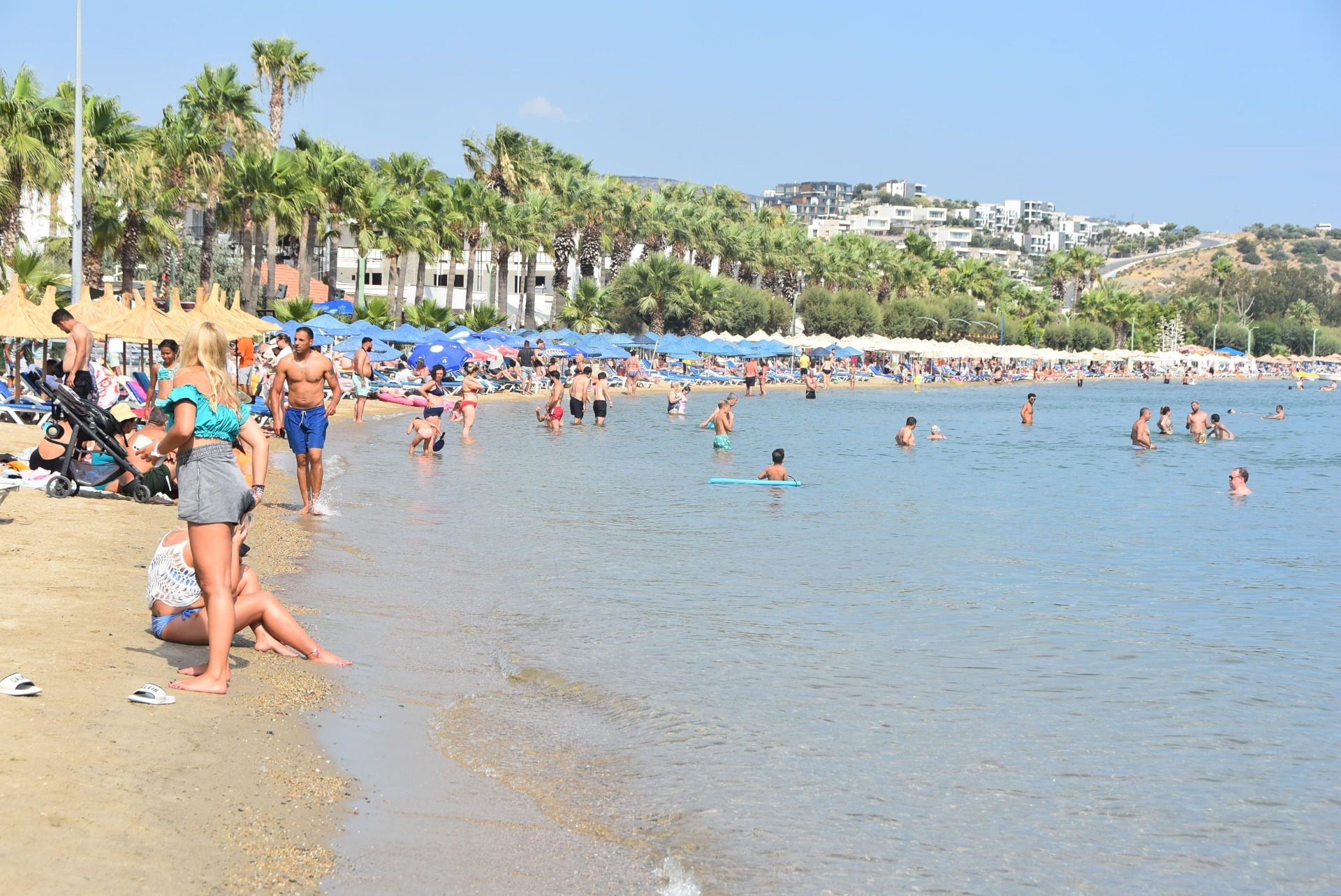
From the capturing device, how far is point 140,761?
465 centimetres

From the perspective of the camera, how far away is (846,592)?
33.7 feet

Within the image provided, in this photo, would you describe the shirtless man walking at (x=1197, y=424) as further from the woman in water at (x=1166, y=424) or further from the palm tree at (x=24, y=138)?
the palm tree at (x=24, y=138)

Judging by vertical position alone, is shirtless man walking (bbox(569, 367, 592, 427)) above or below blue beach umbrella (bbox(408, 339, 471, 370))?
below

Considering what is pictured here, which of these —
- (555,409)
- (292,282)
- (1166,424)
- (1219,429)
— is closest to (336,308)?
(292,282)

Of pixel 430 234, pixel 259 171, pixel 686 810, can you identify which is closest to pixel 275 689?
pixel 686 810

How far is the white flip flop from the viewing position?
17.3 feet

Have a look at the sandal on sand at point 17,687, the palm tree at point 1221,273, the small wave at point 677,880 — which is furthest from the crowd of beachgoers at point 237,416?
the palm tree at point 1221,273

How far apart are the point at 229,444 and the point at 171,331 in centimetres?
1417

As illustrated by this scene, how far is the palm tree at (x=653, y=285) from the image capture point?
61531 mm

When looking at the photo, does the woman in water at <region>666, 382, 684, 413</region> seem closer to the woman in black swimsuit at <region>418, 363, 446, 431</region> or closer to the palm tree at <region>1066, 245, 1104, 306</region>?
the woman in black swimsuit at <region>418, 363, 446, 431</region>

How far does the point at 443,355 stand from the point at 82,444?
2448 centimetres

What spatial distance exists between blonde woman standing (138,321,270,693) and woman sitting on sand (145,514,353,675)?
1.08ft

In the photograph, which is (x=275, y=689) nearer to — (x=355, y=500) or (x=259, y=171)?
(x=355, y=500)


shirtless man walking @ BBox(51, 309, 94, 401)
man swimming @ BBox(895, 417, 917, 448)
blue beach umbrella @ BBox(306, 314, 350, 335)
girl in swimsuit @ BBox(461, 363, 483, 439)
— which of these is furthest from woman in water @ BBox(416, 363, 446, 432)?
blue beach umbrella @ BBox(306, 314, 350, 335)
